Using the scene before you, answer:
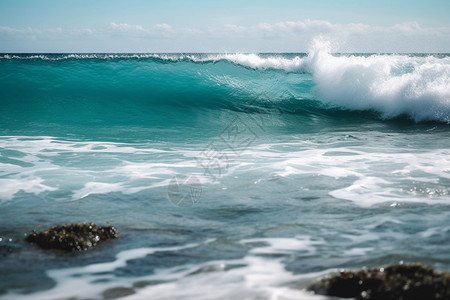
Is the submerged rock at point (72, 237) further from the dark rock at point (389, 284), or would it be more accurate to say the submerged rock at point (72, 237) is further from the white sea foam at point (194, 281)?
the dark rock at point (389, 284)

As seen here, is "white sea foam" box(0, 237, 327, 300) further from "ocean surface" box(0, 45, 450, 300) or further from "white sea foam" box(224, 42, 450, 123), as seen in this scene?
"white sea foam" box(224, 42, 450, 123)

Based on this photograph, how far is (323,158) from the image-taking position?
8.09m

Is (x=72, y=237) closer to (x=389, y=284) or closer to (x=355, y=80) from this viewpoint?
(x=389, y=284)

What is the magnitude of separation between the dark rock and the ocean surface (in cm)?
23

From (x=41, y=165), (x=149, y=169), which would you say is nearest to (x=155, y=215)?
(x=149, y=169)

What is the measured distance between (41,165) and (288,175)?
4.23m

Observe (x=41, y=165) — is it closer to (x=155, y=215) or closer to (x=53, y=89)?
(x=155, y=215)

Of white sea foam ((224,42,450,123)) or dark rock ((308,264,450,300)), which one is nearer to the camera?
dark rock ((308,264,450,300))

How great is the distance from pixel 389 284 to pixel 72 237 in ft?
8.44

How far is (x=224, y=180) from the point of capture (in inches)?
253

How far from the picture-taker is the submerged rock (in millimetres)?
3766

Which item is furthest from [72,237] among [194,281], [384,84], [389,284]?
[384,84]

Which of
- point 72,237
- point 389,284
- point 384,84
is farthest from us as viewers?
point 384,84

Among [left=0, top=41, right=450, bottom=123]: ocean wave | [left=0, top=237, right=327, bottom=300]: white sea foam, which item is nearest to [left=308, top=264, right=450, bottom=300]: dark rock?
[left=0, top=237, right=327, bottom=300]: white sea foam
